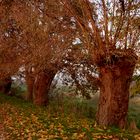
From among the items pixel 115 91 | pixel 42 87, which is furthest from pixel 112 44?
pixel 42 87

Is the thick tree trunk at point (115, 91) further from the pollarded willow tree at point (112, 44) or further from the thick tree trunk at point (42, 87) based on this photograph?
the thick tree trunk at point (42, 87)

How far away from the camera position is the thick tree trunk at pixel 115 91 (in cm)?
1462

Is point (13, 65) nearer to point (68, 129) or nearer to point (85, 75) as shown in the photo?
point (85, 75)

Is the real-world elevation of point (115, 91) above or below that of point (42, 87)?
below

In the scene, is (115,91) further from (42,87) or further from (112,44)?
(42,87)

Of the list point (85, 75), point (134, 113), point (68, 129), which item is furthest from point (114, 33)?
point (134, 113)

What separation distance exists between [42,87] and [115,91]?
14311 mm

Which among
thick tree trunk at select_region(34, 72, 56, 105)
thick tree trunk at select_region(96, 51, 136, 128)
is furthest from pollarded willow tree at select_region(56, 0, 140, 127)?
thick tree trunk at select_region(34, 72, 56, 105)

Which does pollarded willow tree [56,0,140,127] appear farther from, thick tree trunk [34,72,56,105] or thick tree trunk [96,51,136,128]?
thick tree trunk [34,72,56,105]

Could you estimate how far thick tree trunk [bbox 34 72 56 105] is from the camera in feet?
92.9

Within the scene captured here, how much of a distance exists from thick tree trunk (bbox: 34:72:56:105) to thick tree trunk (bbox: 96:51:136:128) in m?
13.2

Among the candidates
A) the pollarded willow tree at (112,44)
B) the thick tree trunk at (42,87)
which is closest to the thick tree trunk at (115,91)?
the pollarded willow tree at (112,44)

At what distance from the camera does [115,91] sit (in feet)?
48.4

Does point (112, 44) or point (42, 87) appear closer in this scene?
point (112, 44)
